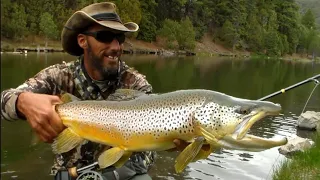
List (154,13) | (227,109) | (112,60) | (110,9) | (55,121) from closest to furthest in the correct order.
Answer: (227,109), (55,121), (112,60), (110,9), (154,13)

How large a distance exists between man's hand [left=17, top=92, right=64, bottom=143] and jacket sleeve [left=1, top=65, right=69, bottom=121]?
0.15 metres

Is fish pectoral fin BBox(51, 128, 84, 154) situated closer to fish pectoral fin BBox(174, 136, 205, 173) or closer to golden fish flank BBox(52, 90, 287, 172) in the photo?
golden fish flank BBox(52, 90, 287, 172)

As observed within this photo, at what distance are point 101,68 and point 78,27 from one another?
1.69ft

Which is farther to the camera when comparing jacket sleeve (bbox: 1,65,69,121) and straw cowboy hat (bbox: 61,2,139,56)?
straw cowboy hat (bbox: 61,2,139,56)

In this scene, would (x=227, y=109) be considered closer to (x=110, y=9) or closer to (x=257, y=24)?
(x=110, y=9)

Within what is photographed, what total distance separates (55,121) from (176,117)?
995mm

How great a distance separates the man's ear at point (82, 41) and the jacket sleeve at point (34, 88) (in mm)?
325

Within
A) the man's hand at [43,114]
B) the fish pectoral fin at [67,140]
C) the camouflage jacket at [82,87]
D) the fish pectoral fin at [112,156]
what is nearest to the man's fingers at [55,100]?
the man's hand at [43,114]

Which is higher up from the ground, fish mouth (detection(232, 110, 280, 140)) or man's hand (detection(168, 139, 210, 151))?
fish mouth (detection(232, 110, 280, 140))

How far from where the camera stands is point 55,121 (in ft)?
10.8

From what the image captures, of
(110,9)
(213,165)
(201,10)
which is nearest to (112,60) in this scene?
(110,9)

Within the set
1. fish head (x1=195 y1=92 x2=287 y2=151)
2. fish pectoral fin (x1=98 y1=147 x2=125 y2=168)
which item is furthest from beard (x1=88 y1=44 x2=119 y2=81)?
fish head (x1=195 y1=92 x2=287 y2=151)

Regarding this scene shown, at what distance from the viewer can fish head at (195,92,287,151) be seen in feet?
9.37

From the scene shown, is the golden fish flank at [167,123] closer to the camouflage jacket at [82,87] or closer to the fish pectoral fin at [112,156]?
the fish pectoral fin at [112,156]
